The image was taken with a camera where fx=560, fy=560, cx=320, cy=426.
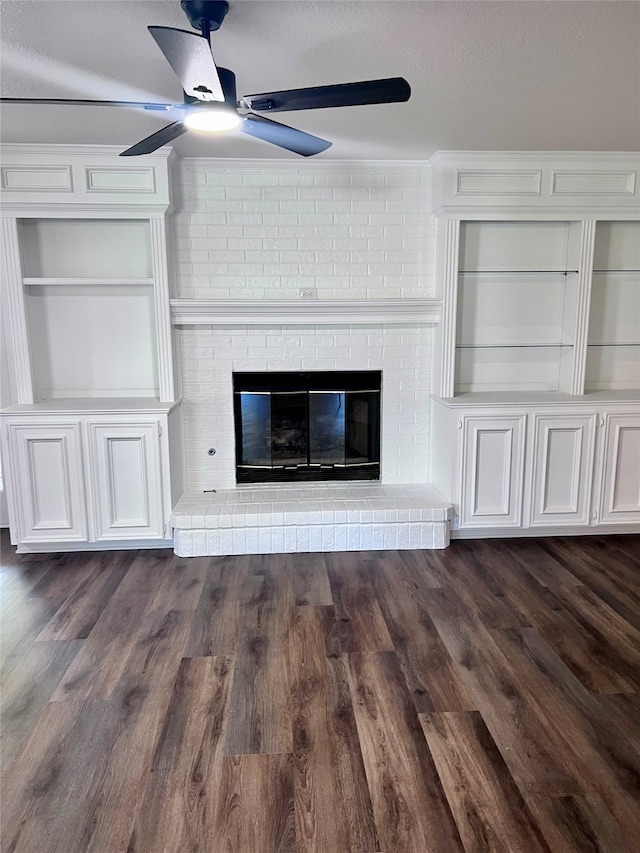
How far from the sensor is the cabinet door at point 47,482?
3.43m

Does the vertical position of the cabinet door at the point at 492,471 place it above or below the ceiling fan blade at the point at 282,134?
below

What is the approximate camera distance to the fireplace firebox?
409 cm

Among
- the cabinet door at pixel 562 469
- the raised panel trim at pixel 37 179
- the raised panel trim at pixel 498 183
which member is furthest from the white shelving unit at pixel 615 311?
the raised panel trim at pixel 37 179

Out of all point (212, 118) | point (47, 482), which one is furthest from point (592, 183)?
point (47, 482)

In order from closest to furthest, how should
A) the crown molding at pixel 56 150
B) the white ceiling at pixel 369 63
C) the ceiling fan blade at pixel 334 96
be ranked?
the ceiling fan blade at pixel 334 96 → the white ceiling at pixel 369 63 → the crown molding at pixel 56 150

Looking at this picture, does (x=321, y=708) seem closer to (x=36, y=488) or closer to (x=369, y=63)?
(x=36, y=488)

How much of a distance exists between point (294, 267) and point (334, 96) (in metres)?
2.06

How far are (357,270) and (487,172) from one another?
1.04 m

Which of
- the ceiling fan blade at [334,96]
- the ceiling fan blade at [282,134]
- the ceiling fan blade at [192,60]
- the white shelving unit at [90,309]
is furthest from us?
the white shelving unit at [90,309]

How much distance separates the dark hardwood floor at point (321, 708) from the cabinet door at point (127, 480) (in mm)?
287

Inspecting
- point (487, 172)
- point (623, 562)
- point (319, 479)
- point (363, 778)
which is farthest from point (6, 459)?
point (623, 562)

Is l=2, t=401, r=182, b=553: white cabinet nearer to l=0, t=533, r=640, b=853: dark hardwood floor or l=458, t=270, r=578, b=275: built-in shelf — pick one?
l=0, t=533, r=640, b=853: dark hardwood floor

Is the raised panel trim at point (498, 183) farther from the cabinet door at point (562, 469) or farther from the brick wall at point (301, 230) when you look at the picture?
the cabinet door at point (562, 469)

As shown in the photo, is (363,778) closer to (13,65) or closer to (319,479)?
(319,479)
